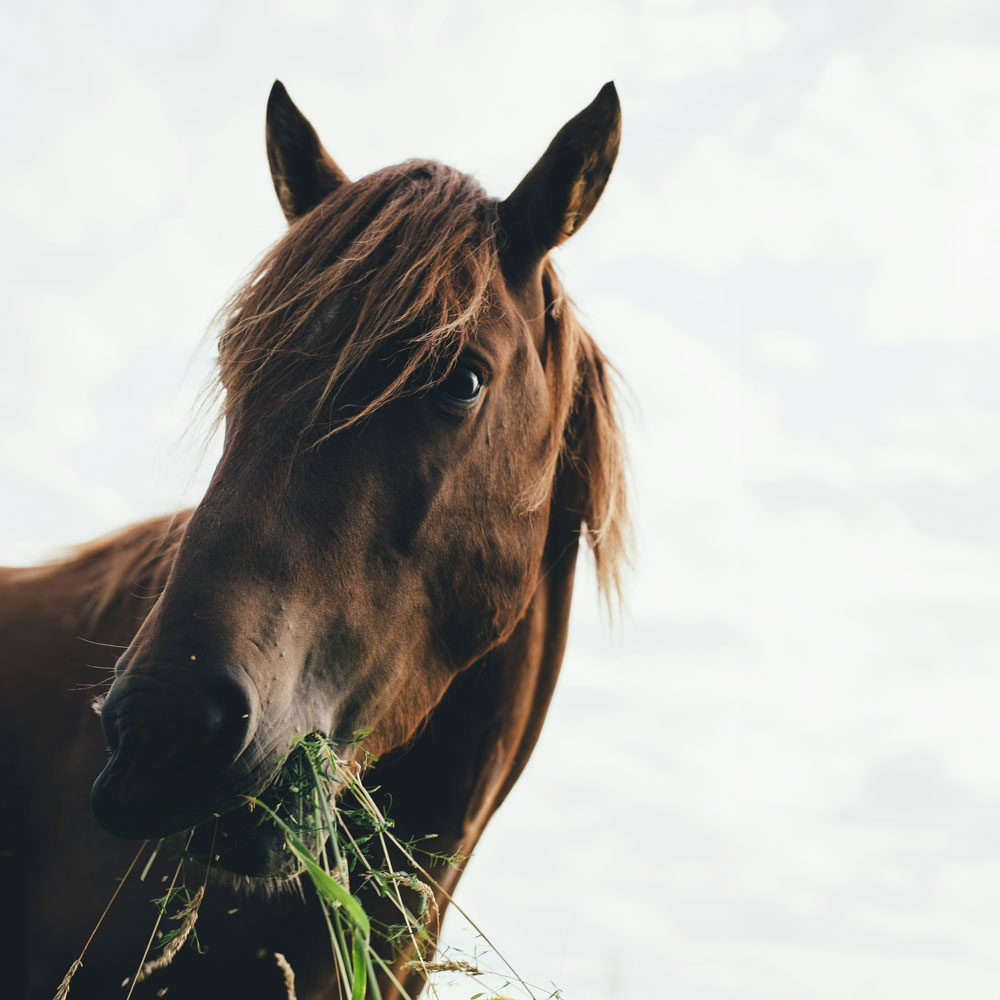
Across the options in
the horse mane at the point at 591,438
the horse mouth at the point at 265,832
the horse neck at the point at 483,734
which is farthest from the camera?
the horse mane at the point at 591,438

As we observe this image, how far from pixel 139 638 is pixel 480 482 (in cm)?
94

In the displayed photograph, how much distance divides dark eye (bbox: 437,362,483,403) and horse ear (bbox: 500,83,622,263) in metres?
0.60

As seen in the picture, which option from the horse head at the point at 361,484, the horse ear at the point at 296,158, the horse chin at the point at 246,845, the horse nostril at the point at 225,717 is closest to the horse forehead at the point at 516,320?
the horse head at the point at 361,484

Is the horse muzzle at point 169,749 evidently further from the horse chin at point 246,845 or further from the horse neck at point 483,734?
the horse neck at point 483,734

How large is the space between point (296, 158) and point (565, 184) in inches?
38.0

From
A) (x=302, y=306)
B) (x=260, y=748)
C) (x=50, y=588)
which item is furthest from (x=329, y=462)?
(x=50, y=588)

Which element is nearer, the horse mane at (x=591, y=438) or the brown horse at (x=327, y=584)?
the brown horse at (x=327, y=584)

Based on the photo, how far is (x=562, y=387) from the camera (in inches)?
108

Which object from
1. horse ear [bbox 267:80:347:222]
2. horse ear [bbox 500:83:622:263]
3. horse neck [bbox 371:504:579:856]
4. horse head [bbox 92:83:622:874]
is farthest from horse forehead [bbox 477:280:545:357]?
horse ear [bbox 267:80:347:222]

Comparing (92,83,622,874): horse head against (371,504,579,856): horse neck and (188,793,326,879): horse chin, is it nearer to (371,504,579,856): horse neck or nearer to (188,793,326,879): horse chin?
(188,793,326,879): horse chin

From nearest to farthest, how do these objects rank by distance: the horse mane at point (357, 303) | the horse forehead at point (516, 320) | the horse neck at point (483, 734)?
1. the horse mane at point (357, 303)
2. the horse forehead at point (516, 320)
3. the horse neck at point (483, 734)

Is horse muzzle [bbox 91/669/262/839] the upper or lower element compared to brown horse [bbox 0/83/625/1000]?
lower

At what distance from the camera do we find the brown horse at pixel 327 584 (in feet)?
5.32

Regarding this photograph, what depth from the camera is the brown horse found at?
162cm
